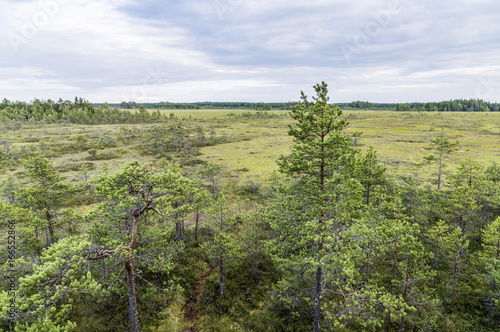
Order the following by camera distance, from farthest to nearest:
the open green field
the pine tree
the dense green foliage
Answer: the open green field → the pine tree → the dense green foliage

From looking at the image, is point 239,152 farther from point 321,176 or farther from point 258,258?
point 321,176

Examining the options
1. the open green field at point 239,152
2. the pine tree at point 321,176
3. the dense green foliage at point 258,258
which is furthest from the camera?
the open green field at point 239,152

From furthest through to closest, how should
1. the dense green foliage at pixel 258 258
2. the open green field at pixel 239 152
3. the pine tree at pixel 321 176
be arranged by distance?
the open green field at pixel 239 152, the pine tree at pixel 321 176, the dense green foliage at pixel 258 258

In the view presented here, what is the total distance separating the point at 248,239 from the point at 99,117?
6092 inches

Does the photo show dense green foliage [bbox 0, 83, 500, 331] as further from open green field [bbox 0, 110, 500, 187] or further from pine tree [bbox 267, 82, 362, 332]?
open green field [bbox 0, 110, 500, 187]

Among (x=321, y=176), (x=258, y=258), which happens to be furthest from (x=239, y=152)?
(x=321, y=176)

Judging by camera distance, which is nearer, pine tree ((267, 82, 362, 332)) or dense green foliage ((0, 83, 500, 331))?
dense green foliage ((0, 83, 500, 331))

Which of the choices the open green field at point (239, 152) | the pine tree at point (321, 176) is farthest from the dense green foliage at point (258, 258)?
the open green field at point (239, 152)

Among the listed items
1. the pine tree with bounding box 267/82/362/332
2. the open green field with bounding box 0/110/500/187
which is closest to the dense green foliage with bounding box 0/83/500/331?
the pine tree with bounding box 267/82/362/332

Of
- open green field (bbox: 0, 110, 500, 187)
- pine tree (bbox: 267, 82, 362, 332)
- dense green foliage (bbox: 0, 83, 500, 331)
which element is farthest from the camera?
open green field (bbox: 0, 110, 500, 187)

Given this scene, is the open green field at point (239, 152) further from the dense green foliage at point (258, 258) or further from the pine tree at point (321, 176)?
the pine tree at point (321, 176)

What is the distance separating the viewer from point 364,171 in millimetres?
28062

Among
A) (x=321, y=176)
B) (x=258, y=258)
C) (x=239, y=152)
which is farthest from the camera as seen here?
(x=239, y=152)

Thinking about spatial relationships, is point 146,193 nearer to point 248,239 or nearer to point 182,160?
point 248,239
